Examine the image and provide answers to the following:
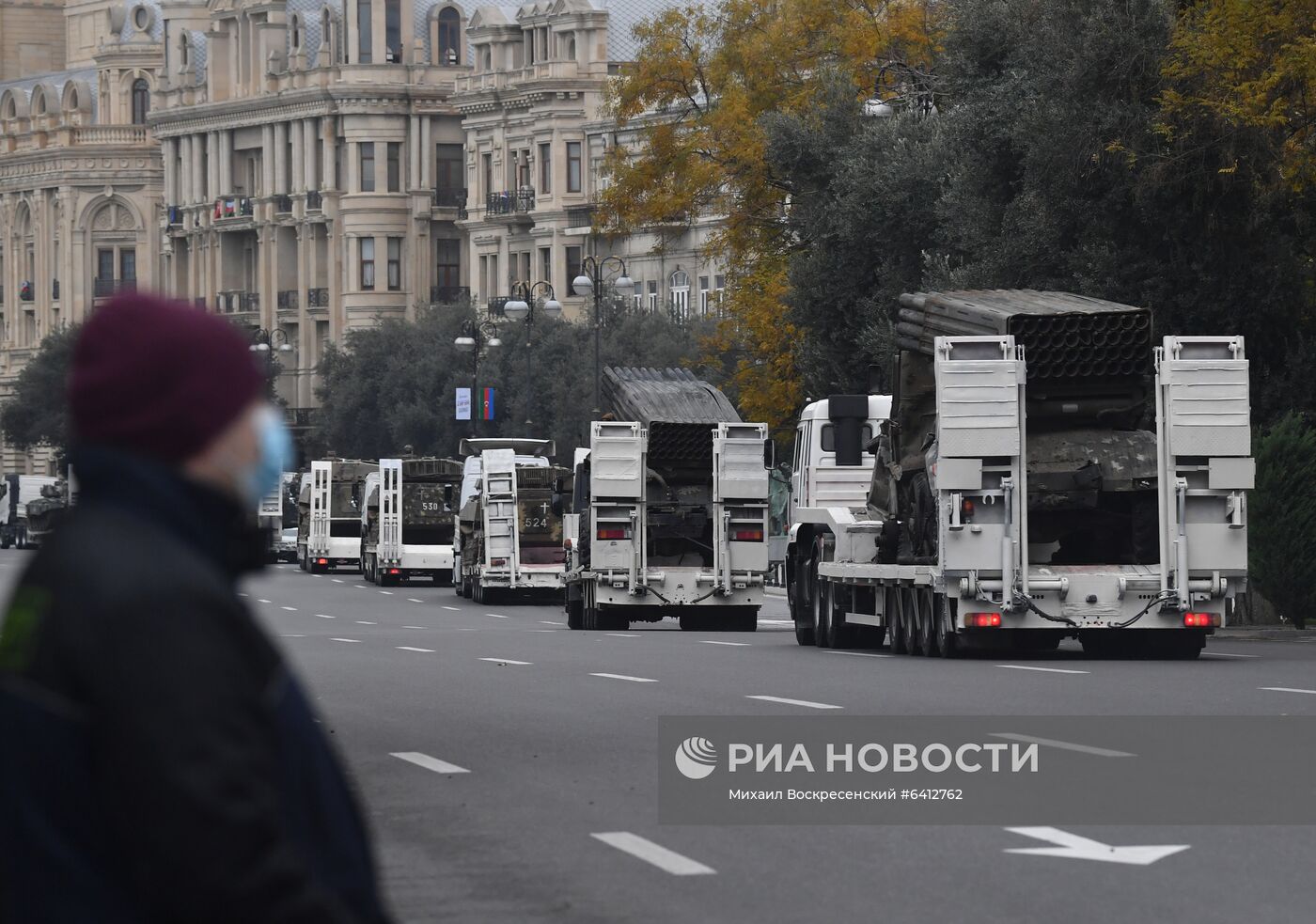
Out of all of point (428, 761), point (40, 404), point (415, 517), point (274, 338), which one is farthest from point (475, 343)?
point (40, 404)

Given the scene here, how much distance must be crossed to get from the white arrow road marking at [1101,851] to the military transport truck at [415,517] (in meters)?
52.7

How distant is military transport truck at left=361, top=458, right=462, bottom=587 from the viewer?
65.2 metres

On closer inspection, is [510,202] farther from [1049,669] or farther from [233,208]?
[1049,669]

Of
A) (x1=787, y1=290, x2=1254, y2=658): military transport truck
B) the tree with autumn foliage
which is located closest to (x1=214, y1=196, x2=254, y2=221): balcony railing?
the tree with autumn foliage

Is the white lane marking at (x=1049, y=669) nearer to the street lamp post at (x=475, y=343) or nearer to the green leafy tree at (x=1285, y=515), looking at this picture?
the green leafy tree at (x=1285, y=515)

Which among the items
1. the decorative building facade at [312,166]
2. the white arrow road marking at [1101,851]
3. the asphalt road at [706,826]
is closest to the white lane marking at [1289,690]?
the asphalt road at [706,826]

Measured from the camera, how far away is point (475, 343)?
248 ft

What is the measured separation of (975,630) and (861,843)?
14.7 m

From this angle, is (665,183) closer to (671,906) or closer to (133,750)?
(671,906)

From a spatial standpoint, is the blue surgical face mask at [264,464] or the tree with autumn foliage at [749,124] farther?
the tree with autumn foliage at [749,124]

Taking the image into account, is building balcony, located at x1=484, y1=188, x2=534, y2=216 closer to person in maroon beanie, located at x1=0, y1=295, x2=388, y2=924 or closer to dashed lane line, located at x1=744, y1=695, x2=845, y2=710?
dashed lane line, located at x1=744, y1=695, x2=845, y2=710

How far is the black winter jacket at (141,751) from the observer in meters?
3.68

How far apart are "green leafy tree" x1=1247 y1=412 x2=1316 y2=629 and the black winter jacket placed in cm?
2970

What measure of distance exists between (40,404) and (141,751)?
137m
